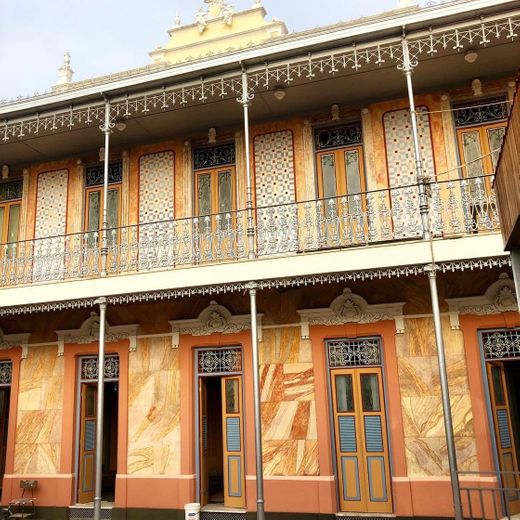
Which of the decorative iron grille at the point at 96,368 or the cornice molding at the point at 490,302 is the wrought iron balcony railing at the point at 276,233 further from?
the decorative iron grille at the point at 96,368

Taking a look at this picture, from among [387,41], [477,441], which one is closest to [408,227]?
[387,41]

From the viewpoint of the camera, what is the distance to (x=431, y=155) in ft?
32.7

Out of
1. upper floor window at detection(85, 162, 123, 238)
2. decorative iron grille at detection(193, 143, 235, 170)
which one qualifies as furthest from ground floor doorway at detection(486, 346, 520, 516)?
upper floor window at detection(85, 162, 123, 238)

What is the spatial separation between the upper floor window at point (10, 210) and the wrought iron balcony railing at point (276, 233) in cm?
57

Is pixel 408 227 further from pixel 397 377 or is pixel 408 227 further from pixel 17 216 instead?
pixel 17 216

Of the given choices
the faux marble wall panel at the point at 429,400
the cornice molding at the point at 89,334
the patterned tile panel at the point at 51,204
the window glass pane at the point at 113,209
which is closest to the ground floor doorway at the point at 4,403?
the cornice molding at the point at 89,334

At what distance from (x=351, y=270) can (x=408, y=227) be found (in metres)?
1.25

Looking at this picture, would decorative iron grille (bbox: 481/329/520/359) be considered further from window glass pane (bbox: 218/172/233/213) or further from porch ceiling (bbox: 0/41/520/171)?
window glass pane (bbox: 218/172/233/213)

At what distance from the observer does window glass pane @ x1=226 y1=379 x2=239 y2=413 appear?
32.9 feet

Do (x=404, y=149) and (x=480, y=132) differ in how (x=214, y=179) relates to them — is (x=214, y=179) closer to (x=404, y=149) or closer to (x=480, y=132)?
(x=404, y=149)

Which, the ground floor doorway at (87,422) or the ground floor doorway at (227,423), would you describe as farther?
the ground floor doorway at (87,422)

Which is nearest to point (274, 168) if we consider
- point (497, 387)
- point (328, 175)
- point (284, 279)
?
point (328, 175)

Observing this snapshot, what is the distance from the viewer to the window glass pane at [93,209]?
1173 centimetres

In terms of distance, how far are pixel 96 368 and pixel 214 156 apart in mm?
4512
